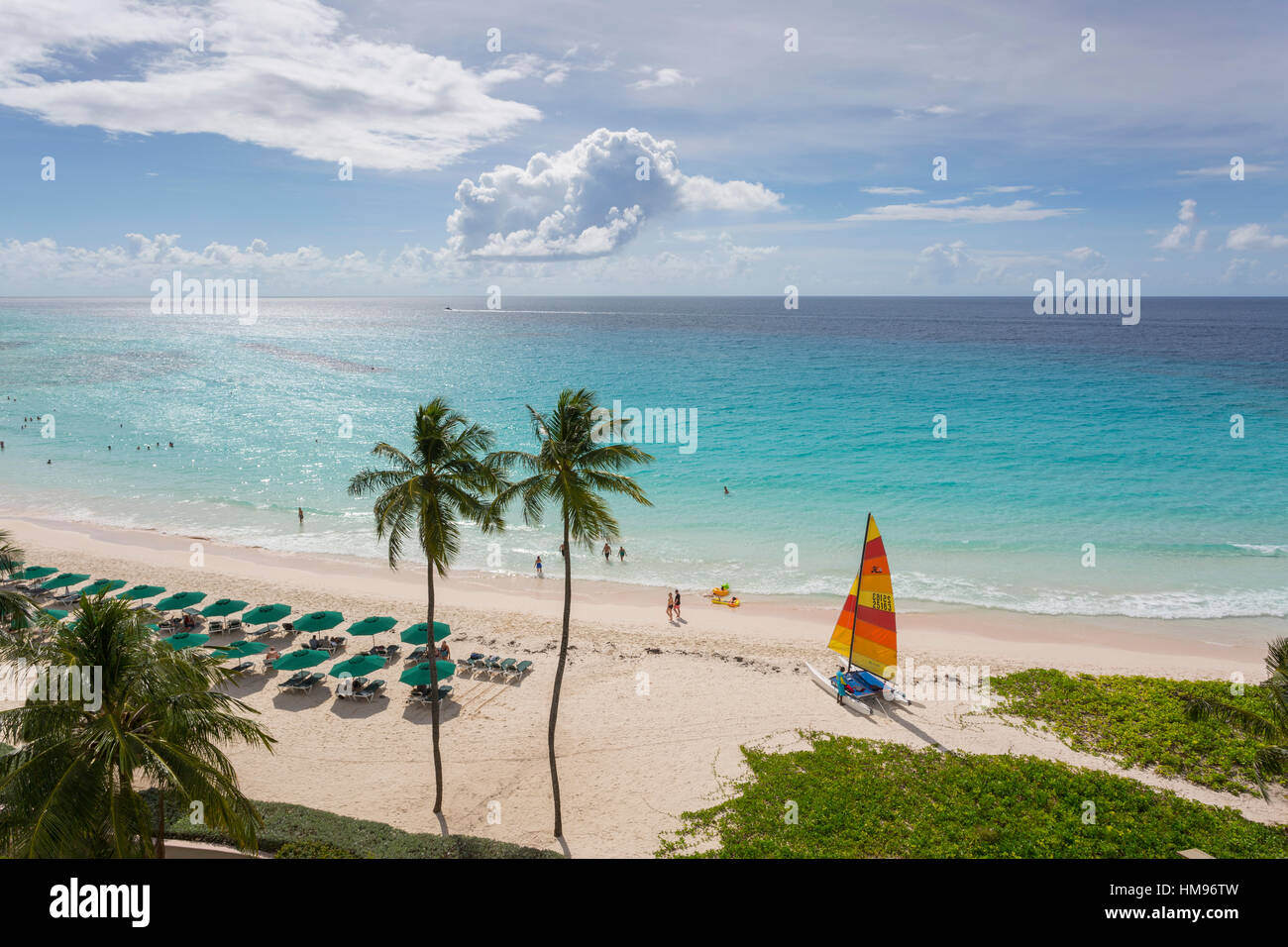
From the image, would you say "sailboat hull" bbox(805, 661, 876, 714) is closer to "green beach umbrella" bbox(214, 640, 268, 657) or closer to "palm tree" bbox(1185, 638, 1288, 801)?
"palm tree" bbox(1185, 638, 1288, 801)

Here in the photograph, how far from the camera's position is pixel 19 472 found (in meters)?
64.2

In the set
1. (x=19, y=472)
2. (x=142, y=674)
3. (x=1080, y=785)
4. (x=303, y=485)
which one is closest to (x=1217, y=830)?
(x=1080, y=785)

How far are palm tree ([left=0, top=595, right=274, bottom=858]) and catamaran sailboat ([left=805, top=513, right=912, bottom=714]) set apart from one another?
2165cm

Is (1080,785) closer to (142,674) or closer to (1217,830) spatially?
(1217,830)

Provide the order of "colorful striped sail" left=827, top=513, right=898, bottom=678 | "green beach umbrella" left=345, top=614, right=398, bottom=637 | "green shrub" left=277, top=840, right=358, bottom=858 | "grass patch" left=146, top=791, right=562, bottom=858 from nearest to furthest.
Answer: "green shrub" left=277, top=840, right=358, bottom=858, "grass patch" left=146, top=791, right=562, bottom=858, "colorful striped sail" left=827, top=513, right=898, bottom=678, "green beach umbrella" left=345, top=614, right=398, bottom=637

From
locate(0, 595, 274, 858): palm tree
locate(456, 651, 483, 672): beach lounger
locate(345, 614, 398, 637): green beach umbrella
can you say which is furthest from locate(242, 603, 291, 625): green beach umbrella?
locate(0, 595, 274, 858): palm tree

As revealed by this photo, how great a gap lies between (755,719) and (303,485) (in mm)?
51029

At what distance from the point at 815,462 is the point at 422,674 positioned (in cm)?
4811

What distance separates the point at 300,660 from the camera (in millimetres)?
27375

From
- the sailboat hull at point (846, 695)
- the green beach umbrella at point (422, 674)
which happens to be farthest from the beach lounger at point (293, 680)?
the sailboat hull at point (846, 695)

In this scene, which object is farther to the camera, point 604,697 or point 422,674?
point 604,697

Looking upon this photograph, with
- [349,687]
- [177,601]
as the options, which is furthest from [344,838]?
[177,601]

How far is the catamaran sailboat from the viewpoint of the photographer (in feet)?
85.9

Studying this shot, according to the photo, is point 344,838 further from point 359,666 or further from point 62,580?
point 62,580
